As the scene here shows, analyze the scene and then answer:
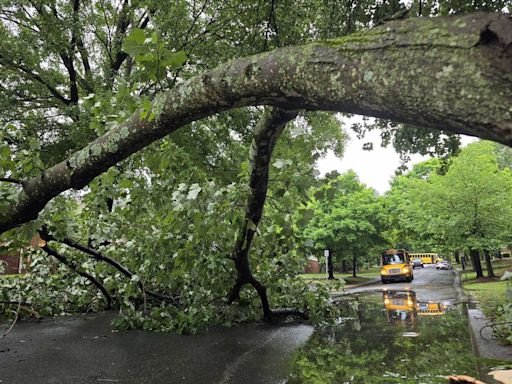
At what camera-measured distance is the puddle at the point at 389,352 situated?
4.26 meters

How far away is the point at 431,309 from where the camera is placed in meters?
9.95

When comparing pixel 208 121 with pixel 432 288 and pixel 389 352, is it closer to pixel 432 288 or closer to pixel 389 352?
pixel 389 352

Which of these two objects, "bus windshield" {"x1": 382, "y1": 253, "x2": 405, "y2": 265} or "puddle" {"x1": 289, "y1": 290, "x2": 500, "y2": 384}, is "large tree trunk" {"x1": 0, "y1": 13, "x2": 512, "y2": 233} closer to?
"puddle" {"x1": 289, "y1": 290, "x2": 500, "y2": 384}

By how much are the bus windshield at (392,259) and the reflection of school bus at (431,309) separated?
15695 mm

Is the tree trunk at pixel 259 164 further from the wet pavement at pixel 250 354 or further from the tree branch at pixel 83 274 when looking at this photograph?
the tree branch at pixel 83 274

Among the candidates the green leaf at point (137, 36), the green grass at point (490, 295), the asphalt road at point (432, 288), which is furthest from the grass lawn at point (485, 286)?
the green leaf at point (137, 36)

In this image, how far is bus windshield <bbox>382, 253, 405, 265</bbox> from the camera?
26344mm

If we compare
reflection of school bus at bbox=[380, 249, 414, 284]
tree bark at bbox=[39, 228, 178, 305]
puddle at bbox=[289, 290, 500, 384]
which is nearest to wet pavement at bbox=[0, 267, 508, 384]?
puddle at bbox=[289, 290, 500, 384]

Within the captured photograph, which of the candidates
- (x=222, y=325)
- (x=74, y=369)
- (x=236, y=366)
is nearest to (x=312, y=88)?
(x=236, y=366)

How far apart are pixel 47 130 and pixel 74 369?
31.3 ft

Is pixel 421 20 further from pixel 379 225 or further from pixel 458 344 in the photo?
pixel 379 225

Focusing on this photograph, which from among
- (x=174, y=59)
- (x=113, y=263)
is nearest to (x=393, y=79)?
(x=174, y=59)

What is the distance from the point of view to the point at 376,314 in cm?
934

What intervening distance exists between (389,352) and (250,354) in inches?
78.6
